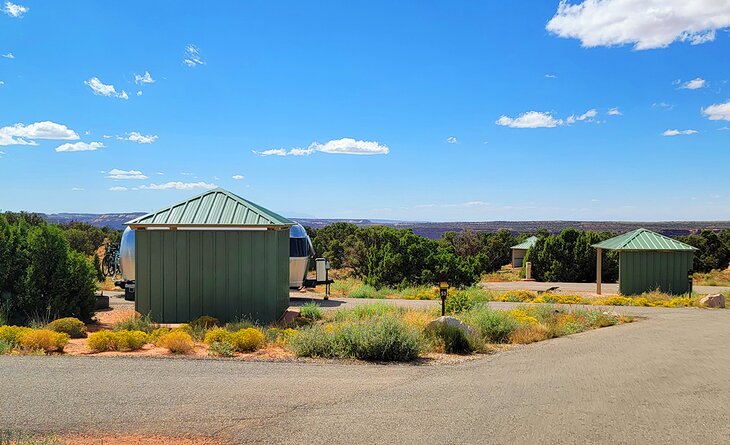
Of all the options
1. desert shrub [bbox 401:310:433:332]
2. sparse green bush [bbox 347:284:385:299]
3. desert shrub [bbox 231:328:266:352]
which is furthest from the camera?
sparse green bush [bbox 347:284:385:299]

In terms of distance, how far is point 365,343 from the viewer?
9477mm

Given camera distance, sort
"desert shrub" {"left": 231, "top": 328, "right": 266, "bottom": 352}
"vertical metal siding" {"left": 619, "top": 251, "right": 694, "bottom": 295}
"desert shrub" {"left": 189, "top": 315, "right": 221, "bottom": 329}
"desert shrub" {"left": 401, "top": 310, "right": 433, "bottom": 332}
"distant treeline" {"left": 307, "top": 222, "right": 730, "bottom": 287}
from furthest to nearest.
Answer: "distant treeline" {"left": 307, "top": 222, "right": 730, "bottom": 287}, "vertical metal siding" {"left": 619, "top": 251, "right": 694, "bottom": 295}, "desert shrub" {"left": 189, "top": 315, "right": 221, "bottom": 329}, "desert shrub" {"left": 401, "top": 310, "right": 433, "bottom": 332}, "desert shrub" {"left": 231, "top": 328, "right": 266, "bottom": 352}

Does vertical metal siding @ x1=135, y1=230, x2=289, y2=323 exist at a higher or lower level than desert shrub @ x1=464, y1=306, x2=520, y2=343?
higher

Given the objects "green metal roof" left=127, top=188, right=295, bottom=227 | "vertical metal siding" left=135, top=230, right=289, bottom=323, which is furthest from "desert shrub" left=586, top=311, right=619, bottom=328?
"vertical metal siding" left=135, top=230, right=289, bottom=323

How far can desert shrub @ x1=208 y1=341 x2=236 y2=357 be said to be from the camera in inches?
372

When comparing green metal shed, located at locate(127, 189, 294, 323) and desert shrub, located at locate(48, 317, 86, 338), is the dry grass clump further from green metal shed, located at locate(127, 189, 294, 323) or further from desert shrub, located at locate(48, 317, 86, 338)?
desert shrub, located at locate(48, 317, 86, 338)

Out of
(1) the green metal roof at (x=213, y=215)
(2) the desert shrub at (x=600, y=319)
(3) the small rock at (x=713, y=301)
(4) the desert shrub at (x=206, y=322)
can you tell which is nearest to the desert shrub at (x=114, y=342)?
(4) the desert shrub at (x=206, y=322)

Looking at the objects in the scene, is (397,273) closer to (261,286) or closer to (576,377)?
(261,286)

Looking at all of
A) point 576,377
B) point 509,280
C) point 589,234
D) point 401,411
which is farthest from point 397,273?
point 401,411

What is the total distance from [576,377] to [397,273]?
19501 mm

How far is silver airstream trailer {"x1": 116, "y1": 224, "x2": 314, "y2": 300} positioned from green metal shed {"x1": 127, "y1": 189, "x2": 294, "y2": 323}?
13.5 feet

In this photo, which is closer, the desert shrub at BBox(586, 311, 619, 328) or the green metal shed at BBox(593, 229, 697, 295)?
the desert shrub at BBox(586, 311, 619, 328)

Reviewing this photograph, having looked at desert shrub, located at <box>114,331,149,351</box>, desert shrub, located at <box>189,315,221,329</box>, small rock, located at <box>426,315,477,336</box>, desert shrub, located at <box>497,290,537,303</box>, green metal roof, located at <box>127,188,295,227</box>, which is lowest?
desert shrub, located at <box>497,290,537,303</box>

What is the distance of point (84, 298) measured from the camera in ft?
45.3
